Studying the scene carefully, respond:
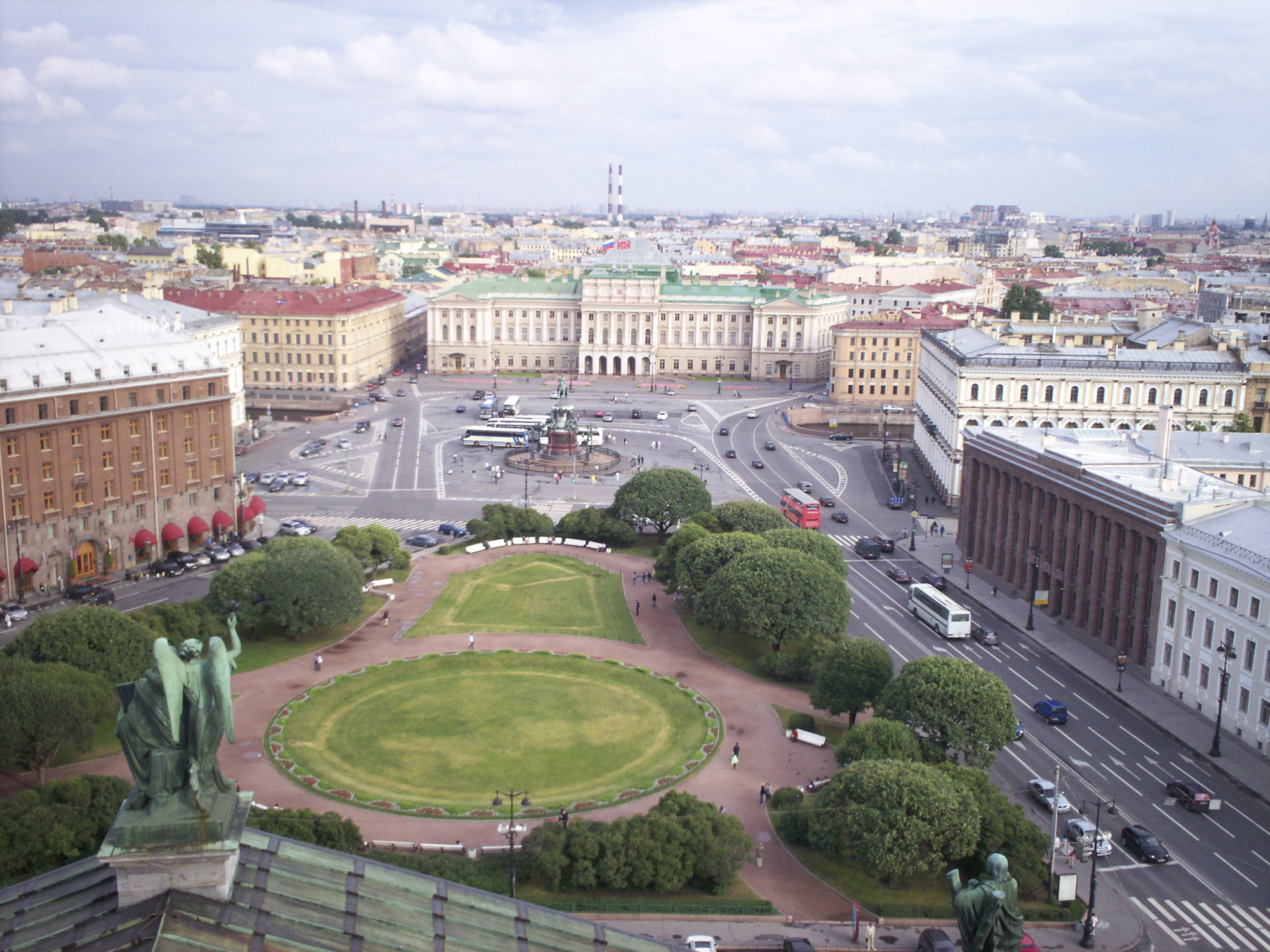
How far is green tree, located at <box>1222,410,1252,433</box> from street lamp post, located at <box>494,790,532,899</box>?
78352mm

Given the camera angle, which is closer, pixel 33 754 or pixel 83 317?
pixel 33 754

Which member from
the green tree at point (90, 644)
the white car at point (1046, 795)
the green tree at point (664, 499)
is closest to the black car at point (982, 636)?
the white car at point (1046, 795)

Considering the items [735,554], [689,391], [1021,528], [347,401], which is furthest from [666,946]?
[689,391]

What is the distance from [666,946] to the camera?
611 inches

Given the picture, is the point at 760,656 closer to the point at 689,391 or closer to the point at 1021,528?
the point at 1021,528

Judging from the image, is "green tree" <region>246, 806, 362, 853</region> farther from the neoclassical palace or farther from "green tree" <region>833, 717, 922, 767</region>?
the neoclassical palace

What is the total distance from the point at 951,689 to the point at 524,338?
482 feet

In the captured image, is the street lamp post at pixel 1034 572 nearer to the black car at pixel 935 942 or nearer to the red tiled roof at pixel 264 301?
the black car at pixel 935 942

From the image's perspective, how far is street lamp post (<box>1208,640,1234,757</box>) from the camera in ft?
176

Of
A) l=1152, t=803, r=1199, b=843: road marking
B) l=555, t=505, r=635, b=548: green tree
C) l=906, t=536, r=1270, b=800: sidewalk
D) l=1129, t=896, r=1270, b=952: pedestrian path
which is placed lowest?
l=1129, t=896, r=1270, b=952: pedestrian path

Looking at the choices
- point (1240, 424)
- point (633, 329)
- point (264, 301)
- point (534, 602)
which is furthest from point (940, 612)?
point (633, 329)

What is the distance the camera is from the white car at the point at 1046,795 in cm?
4806

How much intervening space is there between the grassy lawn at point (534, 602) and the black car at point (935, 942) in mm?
31420

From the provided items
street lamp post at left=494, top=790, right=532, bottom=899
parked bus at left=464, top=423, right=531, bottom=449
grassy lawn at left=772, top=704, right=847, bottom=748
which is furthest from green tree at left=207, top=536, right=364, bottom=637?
parked bus at left=464, top=423, right=531, bottom=449
